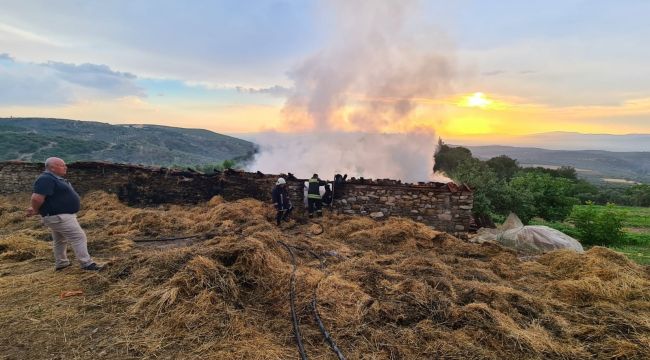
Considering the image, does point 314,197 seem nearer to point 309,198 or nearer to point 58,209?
point 309,198

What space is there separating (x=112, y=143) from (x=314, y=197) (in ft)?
212

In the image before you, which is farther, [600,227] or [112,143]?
[112,143]

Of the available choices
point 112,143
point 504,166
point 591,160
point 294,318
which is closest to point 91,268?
point 294,318

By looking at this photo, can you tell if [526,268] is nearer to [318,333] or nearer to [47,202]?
[318,333]

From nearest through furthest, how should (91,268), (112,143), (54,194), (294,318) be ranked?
(294,318)
(54,194)
(91,268)
(112,143)

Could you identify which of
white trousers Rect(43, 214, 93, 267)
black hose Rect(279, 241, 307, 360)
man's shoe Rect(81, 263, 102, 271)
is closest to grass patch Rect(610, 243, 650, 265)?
black hose Rect(279, 241, 307, 360)

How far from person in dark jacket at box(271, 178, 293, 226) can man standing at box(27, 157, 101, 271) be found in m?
4.81

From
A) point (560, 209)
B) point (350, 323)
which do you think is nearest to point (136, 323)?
point (350, 323)

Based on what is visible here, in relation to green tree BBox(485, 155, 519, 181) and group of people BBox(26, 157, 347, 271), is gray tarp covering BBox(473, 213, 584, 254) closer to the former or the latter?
group of people BBox(26, 157, 347, 271)

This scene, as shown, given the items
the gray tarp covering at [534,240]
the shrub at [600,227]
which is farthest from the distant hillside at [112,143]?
the gray tarp covering at [534,240]

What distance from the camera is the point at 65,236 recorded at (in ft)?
16.6

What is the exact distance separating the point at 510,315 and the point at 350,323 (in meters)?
2.06

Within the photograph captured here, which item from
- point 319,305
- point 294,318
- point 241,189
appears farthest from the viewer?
point 241,189

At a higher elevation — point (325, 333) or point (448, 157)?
point (448, 157)
